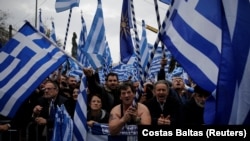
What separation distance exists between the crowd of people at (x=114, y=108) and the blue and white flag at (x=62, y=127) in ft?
1.04

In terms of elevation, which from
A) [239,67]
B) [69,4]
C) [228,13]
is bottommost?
[239,67]

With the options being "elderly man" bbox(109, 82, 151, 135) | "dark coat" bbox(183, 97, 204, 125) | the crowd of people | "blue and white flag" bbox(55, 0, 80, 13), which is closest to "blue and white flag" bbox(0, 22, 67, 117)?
the crowd of people

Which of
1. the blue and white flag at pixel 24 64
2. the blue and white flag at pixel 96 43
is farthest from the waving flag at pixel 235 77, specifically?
the blue and white flag at pixel 96 43

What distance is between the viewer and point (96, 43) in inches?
403

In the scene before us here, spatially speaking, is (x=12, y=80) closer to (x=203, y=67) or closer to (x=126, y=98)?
(x=126, y=98)

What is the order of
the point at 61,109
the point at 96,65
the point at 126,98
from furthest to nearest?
1. the point at 96,65
2. the point at 61,109
3. the point at 126,98

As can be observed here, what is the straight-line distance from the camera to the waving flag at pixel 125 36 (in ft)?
30.3

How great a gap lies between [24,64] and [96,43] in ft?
12.3

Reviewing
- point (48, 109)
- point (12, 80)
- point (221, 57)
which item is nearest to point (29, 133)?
point (48, 109)

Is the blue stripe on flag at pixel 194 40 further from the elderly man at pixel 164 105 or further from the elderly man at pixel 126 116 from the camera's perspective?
the elderly man at pixel 164 105

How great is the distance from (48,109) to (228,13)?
388 cm

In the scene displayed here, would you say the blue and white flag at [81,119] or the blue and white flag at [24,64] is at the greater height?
the blue and white flag at [24,64]

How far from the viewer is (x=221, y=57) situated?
12.9 ft

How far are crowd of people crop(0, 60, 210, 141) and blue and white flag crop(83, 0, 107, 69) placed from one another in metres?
1.40
